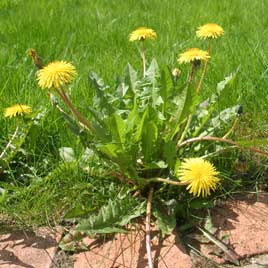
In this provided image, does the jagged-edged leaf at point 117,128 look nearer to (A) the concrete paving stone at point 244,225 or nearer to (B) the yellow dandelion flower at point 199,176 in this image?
(B) the yellow dandelion flower at point 199,176

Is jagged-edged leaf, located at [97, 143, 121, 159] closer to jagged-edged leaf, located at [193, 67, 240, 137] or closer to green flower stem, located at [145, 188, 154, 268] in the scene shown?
green flower stem, located at [145, 188, 154, 268]

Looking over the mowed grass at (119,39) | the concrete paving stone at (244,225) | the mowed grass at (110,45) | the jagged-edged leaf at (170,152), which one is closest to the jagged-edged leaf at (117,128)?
the jagged-edged leaf at (170,152)

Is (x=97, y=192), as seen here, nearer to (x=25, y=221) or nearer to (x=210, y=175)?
(x=25, y=221)

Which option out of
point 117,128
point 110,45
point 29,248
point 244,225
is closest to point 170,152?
point 117,128

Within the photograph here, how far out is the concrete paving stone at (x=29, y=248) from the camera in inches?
59.5

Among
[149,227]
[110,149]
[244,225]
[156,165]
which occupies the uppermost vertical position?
[110,149]

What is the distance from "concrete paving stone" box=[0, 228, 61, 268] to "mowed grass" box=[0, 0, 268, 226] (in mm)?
218

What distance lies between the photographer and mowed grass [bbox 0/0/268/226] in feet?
6.79

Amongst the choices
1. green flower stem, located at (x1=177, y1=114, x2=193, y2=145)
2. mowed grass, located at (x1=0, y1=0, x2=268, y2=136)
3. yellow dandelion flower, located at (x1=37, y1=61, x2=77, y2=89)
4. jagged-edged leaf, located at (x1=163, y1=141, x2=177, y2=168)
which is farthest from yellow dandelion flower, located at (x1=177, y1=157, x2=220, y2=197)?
mowed grass, located at (x1=0, y1=0, x2=268, y2=136)

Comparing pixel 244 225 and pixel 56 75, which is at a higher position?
pixel 56 75

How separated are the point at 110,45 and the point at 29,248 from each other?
6.27ft

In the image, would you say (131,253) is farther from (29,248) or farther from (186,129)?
(186,129)

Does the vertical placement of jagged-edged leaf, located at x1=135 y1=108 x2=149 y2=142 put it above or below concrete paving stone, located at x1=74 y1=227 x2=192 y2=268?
above

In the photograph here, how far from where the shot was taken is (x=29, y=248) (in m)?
1.56
